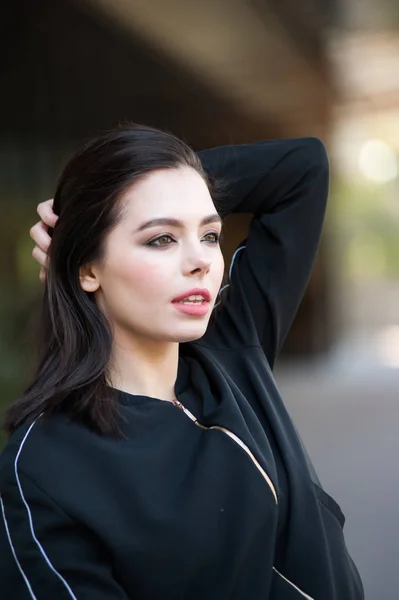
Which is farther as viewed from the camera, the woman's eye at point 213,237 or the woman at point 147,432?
the woman's eye at point 213,237

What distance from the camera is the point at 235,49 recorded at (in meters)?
6.76

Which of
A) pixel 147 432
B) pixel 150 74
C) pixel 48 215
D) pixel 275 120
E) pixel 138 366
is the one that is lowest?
pixel 147 432

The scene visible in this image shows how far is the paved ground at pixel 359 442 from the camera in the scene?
3.95m

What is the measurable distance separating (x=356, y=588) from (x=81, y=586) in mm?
604

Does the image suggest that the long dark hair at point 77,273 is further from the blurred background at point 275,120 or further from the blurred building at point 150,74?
the blurred building at point 150,74

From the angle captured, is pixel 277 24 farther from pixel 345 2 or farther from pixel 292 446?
pixel 292 446

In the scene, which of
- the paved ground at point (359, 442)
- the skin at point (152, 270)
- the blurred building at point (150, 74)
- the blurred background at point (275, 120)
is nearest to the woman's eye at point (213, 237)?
the skin at point (152, 270)

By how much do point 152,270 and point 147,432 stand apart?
290 mm

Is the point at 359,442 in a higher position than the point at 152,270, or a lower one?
lower

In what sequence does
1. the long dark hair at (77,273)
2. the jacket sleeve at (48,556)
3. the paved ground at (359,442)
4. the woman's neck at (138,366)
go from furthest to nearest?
the paved ground at (359,442) < the woman's neck at (138,366) < the long dark hair at (77,273) < the jacket sleeve at (48,556)

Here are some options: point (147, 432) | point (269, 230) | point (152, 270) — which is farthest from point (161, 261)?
point (269, 230)

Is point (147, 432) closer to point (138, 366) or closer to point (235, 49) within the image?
point (138, 366)

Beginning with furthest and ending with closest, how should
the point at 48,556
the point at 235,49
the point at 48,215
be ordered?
the point at 235,49, the point at 48,215, the point at 48,556

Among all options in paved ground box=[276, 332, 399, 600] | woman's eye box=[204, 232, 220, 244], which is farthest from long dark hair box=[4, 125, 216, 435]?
paved ground box=[276, 332, 399, 600]
